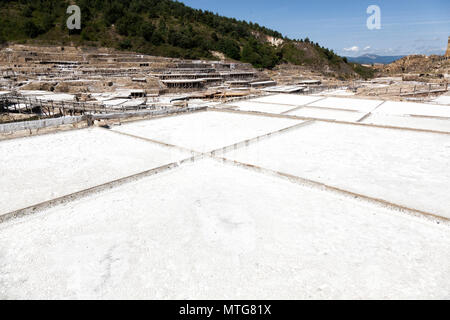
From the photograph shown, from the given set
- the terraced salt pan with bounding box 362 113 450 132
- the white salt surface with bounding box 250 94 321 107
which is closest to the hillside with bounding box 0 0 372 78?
the white salt surface with bounding box 250 94 321 107

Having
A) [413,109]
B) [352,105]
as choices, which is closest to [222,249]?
[352,105]

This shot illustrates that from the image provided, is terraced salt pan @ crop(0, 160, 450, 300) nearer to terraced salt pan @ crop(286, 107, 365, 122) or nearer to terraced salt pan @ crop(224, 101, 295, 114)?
terraced salt pan @ crop(286, 107, 365, 122)

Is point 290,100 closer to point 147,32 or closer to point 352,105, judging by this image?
point 352,105

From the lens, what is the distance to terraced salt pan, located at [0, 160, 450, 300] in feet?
11.4

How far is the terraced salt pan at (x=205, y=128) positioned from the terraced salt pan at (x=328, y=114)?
199 centimetres

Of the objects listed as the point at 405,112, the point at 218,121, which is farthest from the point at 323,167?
the point at 405,112

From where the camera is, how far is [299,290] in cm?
344

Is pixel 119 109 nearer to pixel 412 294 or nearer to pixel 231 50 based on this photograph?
pixel 412 294

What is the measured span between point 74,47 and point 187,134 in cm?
4271

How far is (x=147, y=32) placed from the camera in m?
56.8

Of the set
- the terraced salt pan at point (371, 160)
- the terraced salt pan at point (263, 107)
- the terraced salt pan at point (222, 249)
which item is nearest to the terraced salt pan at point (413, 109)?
the terraced salt pan at point (263, 107)

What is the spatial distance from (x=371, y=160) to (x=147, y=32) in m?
58.1

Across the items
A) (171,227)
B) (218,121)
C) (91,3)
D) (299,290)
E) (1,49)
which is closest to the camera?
(299,290)

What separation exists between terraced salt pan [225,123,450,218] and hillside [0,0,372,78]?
159 feet
